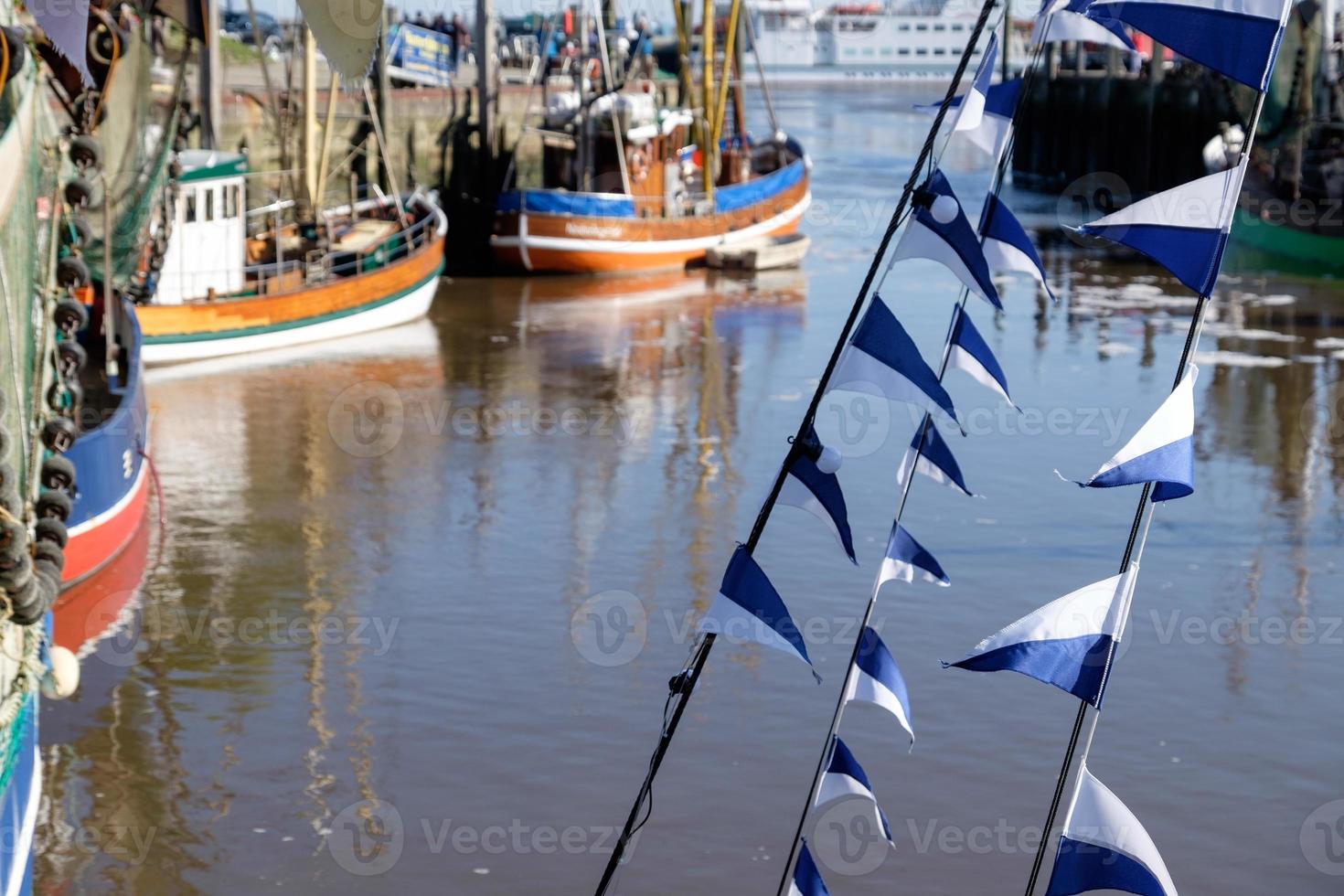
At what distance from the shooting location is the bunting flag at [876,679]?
5.32m

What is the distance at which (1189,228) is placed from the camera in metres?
4.41

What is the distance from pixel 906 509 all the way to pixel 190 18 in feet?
26.3

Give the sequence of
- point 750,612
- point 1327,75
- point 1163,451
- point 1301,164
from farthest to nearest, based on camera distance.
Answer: point 1327,75 < point 1301,164 < point 750,612 < point 1163,451

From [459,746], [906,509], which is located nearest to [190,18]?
[459,746]

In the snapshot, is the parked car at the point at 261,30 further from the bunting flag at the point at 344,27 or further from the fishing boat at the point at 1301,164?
the bunting flag at the point at 344,27

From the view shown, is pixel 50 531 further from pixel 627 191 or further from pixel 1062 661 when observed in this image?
pixel 627 191

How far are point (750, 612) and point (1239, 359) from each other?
57.6 feet

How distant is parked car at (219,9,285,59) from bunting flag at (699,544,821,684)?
108 feet

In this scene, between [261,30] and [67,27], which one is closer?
[67,27]

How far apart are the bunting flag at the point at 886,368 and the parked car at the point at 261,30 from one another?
108 ft

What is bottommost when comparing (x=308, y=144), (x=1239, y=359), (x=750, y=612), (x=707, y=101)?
(x=1239, y=359)

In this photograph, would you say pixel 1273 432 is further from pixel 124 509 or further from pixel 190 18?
pixel 190 18

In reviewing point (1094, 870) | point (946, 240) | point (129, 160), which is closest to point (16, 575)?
point (946, 240)

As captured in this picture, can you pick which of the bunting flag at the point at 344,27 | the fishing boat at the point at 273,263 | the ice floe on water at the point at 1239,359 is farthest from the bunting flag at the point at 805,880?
the ice floe on water at the point at 1239,359
